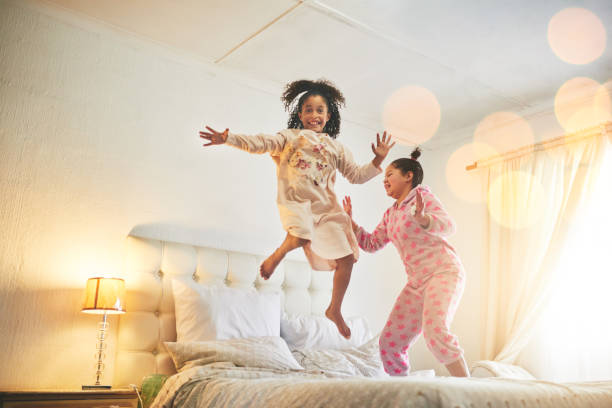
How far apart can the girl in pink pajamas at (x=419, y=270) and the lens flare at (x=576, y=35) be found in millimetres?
1625

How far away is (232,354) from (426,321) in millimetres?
1056

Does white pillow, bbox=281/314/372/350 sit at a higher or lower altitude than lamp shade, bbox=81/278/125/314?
lower

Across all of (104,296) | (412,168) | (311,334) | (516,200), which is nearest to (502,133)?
(516,200)

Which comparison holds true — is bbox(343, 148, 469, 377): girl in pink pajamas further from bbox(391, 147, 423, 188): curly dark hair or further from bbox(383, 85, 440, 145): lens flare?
bbox(383, 85, 440, 145): lens flare

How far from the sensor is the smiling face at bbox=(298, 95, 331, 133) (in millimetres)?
2057

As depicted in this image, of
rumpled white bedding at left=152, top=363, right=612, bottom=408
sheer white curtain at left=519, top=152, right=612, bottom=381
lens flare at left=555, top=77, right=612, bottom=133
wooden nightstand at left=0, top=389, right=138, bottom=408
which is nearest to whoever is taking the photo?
rumpled white bedding at left=152, top=363, right=612, bottom=408

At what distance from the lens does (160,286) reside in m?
3.05

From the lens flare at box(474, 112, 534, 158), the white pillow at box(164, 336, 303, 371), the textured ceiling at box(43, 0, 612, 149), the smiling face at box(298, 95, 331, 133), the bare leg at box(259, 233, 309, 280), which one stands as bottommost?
the white pillow at box(164, 336, 303, 371)

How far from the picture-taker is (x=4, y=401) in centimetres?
237

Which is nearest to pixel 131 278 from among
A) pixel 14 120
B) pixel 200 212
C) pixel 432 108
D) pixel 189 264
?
pixel 189 264

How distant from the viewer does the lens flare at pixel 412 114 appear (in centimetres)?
394

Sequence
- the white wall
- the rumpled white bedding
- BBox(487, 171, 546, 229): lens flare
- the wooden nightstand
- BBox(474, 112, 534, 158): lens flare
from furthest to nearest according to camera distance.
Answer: BBox(474, 112, 534, 158): lens flare < BBox(487, 171, 546, 229): lens flare < the white wall < the wooden nightstand < the rumpled white bedding

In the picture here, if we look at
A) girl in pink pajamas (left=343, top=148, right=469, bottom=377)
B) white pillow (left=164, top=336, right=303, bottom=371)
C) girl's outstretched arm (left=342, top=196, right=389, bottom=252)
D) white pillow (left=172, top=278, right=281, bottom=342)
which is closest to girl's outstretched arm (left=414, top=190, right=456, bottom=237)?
girl in pink pajamas (left=343, top=148, right=469, bottom=377)

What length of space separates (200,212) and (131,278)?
0.63 meters
